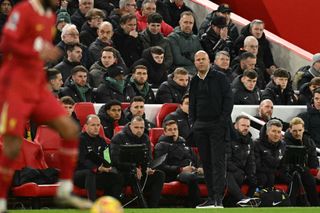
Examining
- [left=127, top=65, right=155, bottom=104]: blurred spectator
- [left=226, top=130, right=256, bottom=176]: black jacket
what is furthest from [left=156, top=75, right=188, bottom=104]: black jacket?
[left=226, top=130, right=256, bottom=176]: black jacket

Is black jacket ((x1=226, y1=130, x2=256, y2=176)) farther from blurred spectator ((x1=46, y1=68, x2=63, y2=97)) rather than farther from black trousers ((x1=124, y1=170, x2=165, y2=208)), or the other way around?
blurred spectator ((x1=46, y1=68, x2=63, y2=97))

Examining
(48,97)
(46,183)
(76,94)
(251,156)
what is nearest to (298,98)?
(251,156)

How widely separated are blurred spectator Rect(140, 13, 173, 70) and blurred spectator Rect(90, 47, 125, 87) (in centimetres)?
168

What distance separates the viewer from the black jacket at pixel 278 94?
58.9ft

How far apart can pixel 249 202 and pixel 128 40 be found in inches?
162

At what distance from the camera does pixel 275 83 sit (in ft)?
58.9

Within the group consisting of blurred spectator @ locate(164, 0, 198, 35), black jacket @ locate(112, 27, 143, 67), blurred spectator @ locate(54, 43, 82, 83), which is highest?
blurred spectator @ locate(164, 0, 198, 35)

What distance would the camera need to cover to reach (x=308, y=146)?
16.6m

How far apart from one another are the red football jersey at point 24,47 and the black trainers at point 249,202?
246 inches

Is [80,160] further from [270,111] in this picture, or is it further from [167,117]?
[270,111]

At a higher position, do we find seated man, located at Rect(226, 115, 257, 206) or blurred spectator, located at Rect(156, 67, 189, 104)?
blurred spectator, located at Rect(156, 67, 189, 104)

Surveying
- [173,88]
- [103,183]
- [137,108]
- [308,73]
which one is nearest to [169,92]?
[173,88]

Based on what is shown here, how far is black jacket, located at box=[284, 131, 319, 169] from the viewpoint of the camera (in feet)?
54.5

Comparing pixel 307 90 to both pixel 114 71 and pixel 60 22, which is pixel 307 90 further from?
pixel 60 22
